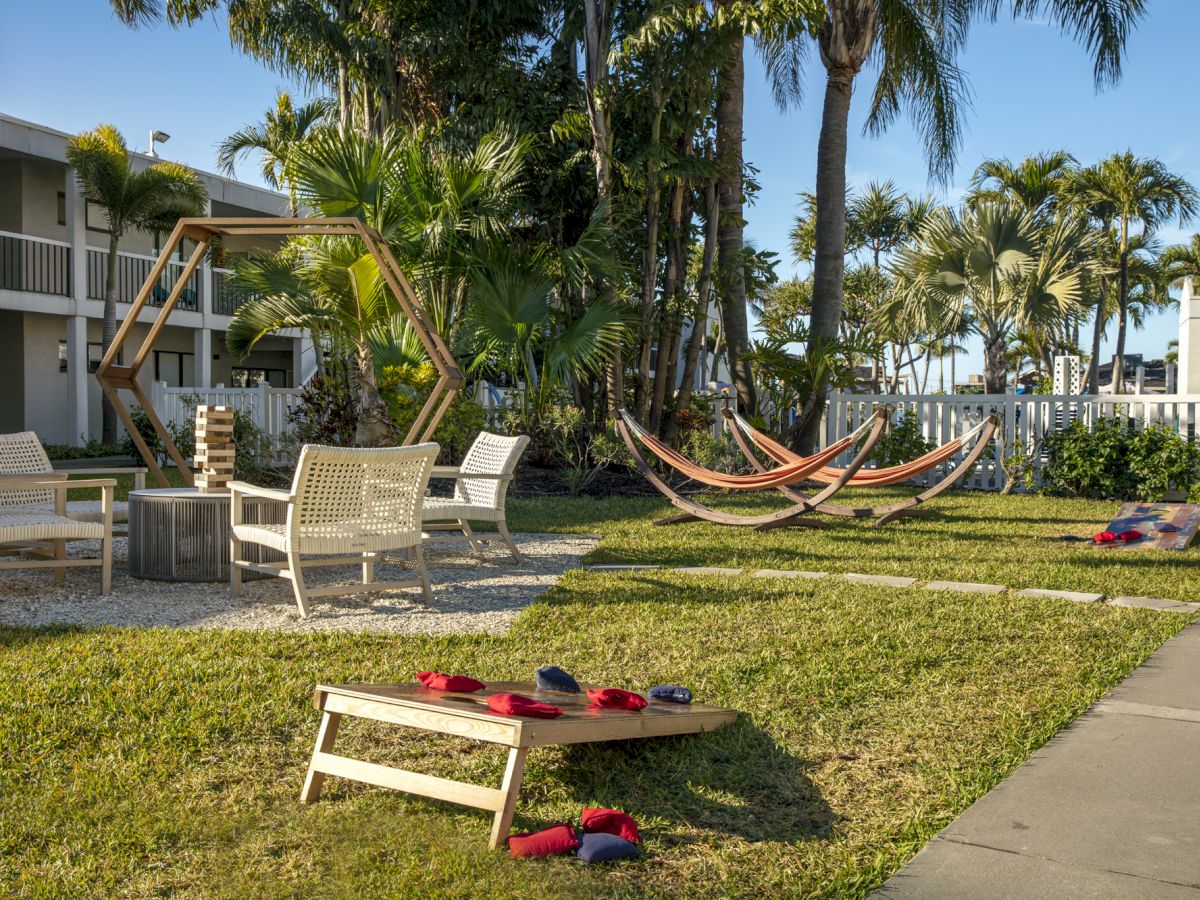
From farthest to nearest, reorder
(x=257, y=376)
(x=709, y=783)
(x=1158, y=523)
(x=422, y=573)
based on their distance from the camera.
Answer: (x=257, y=376) → (x=1158, y=523) → (x=422, y=573) → (x=709, y=783)

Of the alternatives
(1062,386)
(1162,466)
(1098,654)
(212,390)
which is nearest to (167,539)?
(1098,654)

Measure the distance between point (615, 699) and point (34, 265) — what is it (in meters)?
18.5

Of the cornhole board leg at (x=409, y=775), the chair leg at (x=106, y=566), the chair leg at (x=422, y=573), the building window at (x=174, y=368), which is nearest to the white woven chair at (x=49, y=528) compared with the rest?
the chair leg at (x=106, y=566)

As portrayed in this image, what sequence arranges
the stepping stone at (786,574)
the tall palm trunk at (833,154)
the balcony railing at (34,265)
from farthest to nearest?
the balcony railing at (34,265)
the tall palm trunk at (833,154)
the stepping stone at (786,574)

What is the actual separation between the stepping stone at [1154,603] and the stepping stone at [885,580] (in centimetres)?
114

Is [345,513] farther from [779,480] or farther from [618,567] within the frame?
[779,480]

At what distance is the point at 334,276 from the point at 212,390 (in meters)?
6.25

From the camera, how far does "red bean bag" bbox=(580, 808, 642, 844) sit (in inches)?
116

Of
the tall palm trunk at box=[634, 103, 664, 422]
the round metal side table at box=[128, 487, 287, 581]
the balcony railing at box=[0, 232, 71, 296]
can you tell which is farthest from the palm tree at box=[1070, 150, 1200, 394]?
the round metal side table at box=[128, 487, 287, 581]

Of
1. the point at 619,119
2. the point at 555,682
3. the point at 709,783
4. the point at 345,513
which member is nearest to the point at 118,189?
the point at 619,119

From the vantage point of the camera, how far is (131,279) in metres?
21.3

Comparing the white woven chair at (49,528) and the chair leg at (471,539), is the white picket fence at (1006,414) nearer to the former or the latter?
the chair leg at (471,539)

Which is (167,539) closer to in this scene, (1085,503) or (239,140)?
(1085,503)

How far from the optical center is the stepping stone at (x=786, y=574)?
7.02 metres
